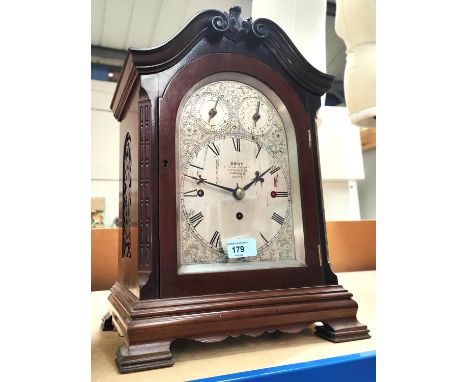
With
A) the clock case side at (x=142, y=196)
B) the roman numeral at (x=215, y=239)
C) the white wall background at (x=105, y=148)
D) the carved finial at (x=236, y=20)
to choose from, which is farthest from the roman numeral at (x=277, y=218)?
the white wall background at (x=105, y=148)

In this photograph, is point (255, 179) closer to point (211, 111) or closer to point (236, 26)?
point (211, 111)

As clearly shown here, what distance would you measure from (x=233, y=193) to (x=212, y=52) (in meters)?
0.23

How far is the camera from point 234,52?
2.24 feet

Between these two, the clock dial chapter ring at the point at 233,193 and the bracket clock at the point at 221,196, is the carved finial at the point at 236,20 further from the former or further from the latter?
the clock dial chapter ring at the point at 233,193

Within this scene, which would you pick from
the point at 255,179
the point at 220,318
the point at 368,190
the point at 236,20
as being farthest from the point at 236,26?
the point at 368,190

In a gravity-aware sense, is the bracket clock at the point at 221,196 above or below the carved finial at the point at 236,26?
below

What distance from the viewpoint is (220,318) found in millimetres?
589

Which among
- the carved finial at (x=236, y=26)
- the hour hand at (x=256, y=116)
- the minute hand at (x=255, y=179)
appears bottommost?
the minute hand at (x=255, y=179)

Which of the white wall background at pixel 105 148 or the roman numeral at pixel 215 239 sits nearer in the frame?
the roman numeral at pixel 215 239

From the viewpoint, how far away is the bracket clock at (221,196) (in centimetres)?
59
